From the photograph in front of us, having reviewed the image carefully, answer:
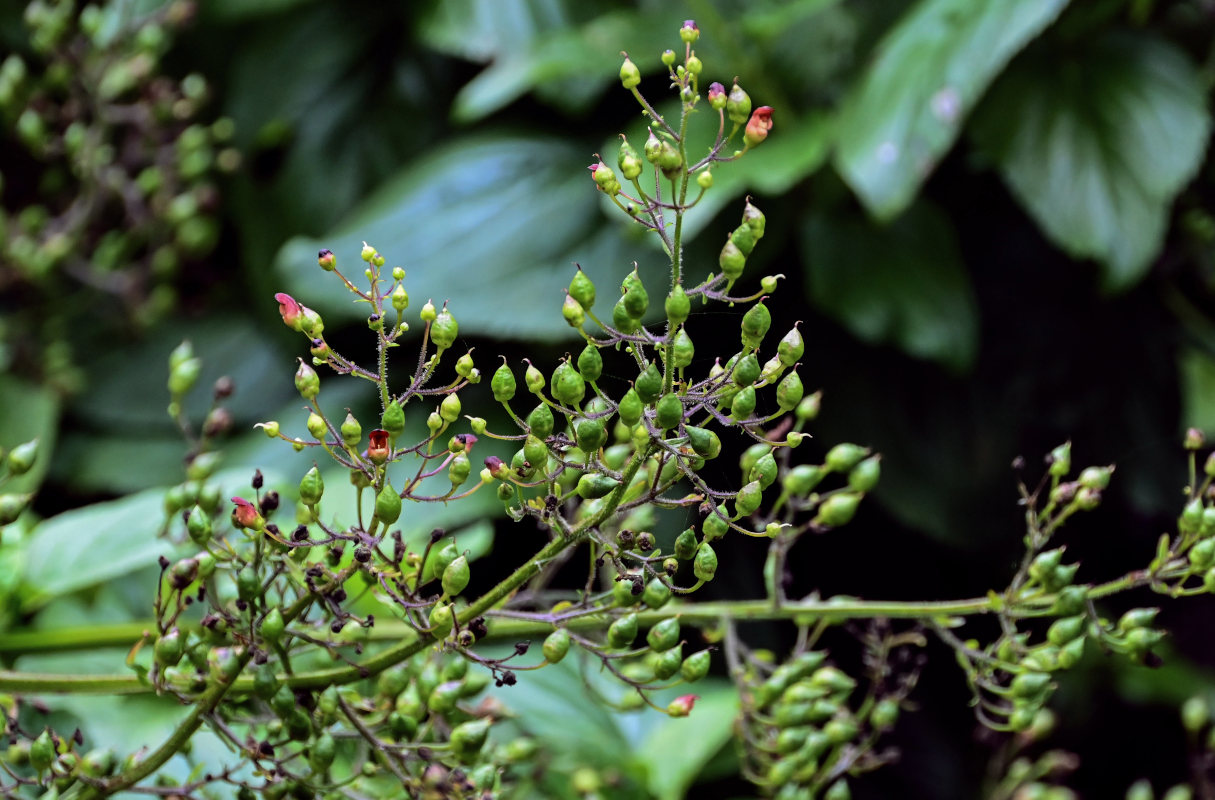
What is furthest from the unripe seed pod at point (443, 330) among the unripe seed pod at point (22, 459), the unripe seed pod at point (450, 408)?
the unripe seed pod at point (22, 459)

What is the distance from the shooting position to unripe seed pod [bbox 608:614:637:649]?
1.20 feet

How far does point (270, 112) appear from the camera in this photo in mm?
1245

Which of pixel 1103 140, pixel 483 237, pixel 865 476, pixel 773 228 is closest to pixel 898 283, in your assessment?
pixel 773 228

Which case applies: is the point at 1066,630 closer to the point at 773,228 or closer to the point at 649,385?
the point at 649,385

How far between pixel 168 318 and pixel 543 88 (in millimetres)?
542

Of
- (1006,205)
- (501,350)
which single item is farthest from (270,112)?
(1006,205)

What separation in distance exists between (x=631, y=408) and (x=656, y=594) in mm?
82

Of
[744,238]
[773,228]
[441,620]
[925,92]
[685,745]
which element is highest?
[744,238]

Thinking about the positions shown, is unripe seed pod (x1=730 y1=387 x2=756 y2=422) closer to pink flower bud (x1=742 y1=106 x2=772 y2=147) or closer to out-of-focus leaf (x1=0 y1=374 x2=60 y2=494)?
pink flower bud (x1=742 y1=106 x2=772 y2=147)

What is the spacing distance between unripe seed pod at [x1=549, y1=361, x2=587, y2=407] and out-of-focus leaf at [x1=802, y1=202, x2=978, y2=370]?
2.33 ft

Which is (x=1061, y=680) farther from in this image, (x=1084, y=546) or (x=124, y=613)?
(x=124, y=613)

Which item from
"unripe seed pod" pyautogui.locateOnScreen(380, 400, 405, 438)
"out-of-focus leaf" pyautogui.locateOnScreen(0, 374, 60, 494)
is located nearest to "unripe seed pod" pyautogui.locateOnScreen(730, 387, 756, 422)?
"unripe seed pod" pyautogui.locateOnScreen(380, 400, 405, 438)

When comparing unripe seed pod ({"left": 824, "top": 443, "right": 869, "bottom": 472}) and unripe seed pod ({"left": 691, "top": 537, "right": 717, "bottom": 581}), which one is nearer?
unripe seed pod ({"left": 691, "top": 537, "right": 717, "bottom": 581})

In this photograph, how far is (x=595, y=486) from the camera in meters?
0.34
